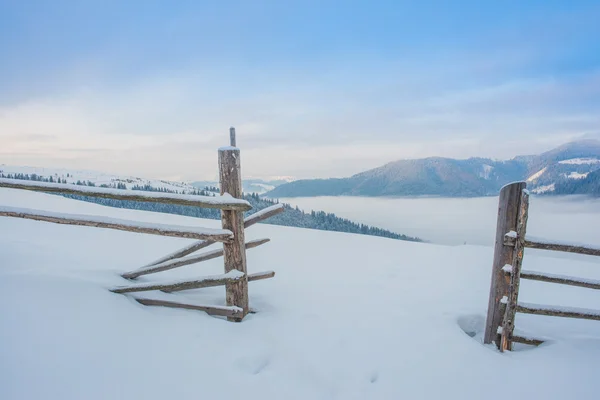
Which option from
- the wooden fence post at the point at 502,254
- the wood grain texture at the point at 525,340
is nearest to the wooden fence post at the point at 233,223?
the wooden fence post at the point at 502,254

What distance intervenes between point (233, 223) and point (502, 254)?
10.4 ft

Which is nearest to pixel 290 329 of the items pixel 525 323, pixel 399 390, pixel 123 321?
pixel 399 390

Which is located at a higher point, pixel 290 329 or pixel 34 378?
pixel 34 378

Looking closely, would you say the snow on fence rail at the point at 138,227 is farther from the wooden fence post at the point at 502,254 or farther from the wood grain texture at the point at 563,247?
the wood grain texture at the point at 563,247

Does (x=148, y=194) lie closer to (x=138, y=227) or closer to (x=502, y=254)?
(x=138, y=227)

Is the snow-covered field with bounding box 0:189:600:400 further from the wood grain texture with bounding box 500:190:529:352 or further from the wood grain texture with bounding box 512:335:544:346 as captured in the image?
the wood grain texture with bounding box 500:190:529:352

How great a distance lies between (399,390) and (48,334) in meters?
3.03

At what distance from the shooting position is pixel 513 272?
3518 mm

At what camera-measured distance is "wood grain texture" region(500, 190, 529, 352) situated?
340 cm

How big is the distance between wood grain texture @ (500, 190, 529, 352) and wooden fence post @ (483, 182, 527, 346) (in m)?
0.05

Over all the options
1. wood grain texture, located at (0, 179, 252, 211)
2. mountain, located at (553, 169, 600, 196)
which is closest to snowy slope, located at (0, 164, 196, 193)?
wood grain texture, located at (0, 179, 252, 211)

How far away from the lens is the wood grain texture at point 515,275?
3.40m

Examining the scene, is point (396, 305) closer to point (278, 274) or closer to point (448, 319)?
point (448, 319)

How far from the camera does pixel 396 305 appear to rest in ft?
15.4
